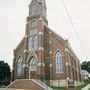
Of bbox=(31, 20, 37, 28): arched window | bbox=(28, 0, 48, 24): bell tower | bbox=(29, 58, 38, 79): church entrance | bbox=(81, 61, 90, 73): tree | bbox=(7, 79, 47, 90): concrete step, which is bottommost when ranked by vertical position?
bbox=(7, 79, 47, 90): concrete step

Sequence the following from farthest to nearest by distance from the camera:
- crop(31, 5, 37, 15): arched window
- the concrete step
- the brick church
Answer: crop(31, 5, 37, 15): arched window
the brick church
the concrete step

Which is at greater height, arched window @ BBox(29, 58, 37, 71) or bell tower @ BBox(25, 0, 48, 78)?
bell tower @ BBox(25, 0, 48, 78)

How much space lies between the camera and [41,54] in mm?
38781

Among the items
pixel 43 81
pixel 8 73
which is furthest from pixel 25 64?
pixel 8 73

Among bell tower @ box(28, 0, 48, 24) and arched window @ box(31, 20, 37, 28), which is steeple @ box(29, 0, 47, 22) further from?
arched window @ box(31, 20, 37, 28)

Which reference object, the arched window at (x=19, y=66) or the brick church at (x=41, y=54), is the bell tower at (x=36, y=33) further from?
the arched window at (x=19, y=66)

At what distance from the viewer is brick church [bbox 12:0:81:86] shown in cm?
3784

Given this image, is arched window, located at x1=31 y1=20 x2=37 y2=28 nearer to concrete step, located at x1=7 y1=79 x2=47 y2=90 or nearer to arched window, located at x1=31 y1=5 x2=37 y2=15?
arched window, located at x1=31 y1=5 x2=37 y2=15

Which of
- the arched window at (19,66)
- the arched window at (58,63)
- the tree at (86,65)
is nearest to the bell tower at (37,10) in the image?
the arched window at (58,63)

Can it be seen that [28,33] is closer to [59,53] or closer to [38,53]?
[38,53]

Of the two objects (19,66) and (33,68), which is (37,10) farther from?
(33,68)

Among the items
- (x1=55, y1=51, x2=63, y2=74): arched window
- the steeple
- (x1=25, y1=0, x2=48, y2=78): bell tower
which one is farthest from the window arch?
the steeple

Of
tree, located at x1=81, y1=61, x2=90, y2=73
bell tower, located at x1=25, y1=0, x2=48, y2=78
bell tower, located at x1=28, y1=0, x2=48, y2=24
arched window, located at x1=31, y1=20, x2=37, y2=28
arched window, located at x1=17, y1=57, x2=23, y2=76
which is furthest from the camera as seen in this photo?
tree, located at x1=81, y1=61, x2=90, y2=73

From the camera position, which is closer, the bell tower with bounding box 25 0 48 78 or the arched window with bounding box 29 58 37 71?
the bell tower with bounding box 25 0 48 78
